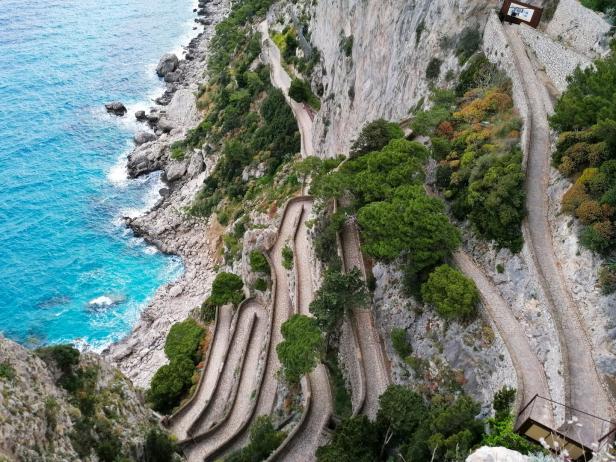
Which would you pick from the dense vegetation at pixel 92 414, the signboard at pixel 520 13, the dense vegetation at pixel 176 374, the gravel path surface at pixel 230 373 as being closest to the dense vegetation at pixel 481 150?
the signboard at pixel 520 13

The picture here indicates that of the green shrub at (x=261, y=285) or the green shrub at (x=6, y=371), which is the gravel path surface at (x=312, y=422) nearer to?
the green shrub at (x=261, y=285)

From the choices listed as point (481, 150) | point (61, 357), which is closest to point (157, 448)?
point (61, 357)

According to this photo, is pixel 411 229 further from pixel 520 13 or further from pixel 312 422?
pixel 520 13

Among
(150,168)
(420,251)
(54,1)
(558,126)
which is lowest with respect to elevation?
(420,251)

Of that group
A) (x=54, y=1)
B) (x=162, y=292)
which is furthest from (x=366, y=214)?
(x=54, y=1)

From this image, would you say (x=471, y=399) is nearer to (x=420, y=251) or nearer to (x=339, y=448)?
(x=339, y=448)
